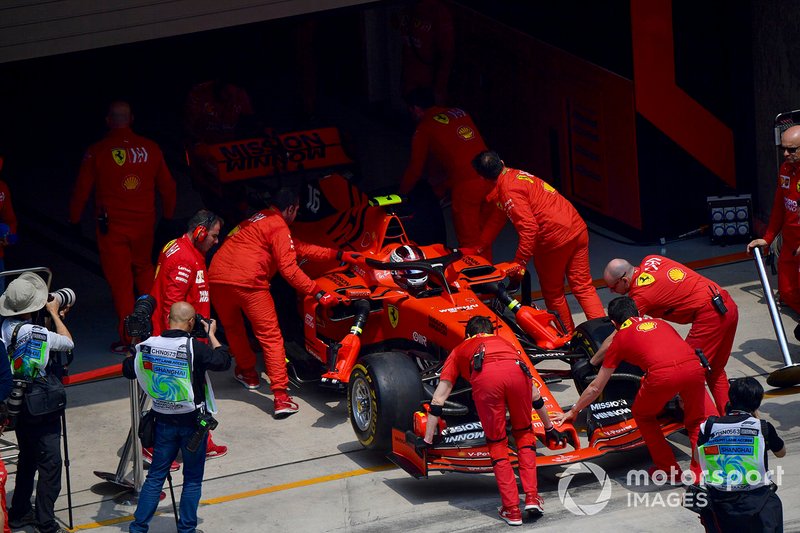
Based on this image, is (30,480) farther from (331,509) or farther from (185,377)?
(331,509)

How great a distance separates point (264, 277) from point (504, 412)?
3.18 m

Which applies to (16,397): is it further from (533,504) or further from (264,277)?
(533,504)

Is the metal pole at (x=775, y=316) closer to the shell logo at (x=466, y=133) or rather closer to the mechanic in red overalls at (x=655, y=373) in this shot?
the mechanic in red overalls at (x=655, y=373)

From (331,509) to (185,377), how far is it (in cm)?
147

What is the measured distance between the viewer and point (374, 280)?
1120 cm

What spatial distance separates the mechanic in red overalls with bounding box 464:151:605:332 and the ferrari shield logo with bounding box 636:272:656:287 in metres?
1.85

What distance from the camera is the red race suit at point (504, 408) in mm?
8617

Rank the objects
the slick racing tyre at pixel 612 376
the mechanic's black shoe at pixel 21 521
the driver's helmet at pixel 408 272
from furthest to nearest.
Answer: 1. the driver's helmet at pixel 408 272
2. the slick racing tyre at pixel 612 376
3. the mechanic's black shoe at pixel 21 521

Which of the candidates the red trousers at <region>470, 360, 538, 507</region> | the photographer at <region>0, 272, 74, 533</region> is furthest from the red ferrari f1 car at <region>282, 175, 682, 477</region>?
the photographer at <region>0, 272, 74, 533</region>

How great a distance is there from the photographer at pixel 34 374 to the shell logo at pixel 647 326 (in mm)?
3736

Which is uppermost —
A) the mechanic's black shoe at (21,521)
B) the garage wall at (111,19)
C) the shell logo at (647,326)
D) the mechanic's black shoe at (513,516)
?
the garage wall at (111,19)

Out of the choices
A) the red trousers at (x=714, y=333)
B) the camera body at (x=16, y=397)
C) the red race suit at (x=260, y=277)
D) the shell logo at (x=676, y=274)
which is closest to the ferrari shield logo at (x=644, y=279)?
the shell logo at (x=676, y=274)

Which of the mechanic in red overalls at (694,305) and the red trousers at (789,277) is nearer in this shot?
the mechanic in red overalls at (694,305)

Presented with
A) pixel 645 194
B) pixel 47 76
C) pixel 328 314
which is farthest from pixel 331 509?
pixel 47 76
